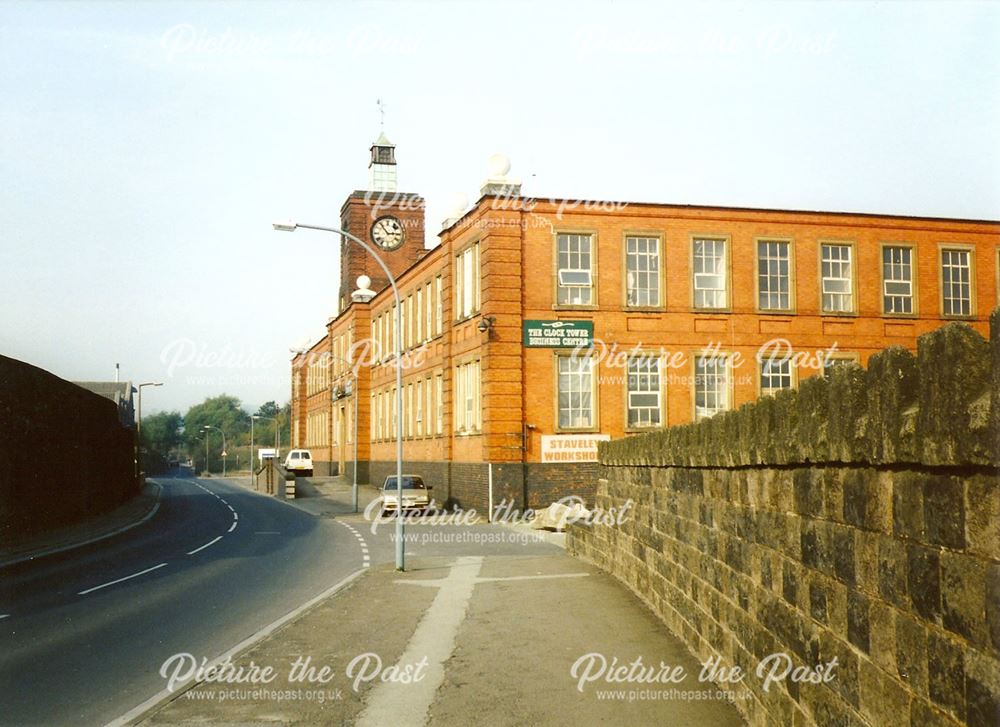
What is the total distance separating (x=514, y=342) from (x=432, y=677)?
26.3 m

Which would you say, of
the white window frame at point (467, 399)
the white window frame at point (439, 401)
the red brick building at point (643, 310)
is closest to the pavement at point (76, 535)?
the white window frame at point (439, 401)

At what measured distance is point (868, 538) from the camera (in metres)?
4.94

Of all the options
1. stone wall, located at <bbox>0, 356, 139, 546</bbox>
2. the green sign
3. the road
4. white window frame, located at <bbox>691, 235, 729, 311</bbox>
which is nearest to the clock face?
stone wall, located at <bbox>0, 356, 139, 546</bbox>

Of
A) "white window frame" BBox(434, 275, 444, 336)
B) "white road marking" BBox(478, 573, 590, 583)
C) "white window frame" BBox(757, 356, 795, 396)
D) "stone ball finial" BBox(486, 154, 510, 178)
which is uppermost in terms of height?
"stone ball finial" BBox(486, 154, 510, 178)

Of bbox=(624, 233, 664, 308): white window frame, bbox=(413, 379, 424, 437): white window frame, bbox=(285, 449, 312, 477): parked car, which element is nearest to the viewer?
bbox=(624, 233, 664, 308): white window frame

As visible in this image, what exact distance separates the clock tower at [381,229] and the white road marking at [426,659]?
49.3 metres

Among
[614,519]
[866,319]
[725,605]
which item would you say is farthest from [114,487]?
[725,605]

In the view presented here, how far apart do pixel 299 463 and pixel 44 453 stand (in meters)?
42.4

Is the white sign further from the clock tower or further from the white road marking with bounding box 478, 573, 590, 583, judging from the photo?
the clock tower

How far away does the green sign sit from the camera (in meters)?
35.8

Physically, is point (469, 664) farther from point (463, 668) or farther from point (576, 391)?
point (576, 391)

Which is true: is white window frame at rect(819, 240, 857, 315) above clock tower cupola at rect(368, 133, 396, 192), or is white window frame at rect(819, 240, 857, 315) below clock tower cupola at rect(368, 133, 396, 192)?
below

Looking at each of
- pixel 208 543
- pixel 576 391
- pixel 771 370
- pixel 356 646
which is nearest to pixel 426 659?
pixel 356 646

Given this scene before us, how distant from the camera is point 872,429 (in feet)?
15.6
